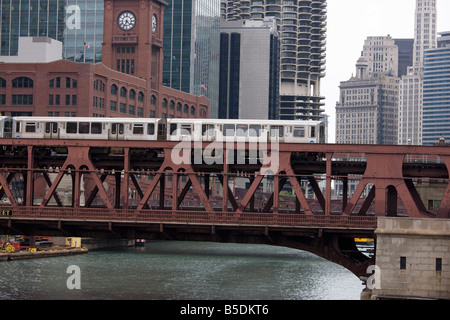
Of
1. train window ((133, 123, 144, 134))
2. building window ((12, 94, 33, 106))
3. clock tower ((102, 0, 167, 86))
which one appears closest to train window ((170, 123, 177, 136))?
train window ((133, 123, 144, 134))

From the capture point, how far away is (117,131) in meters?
74.7

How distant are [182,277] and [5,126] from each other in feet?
89.6

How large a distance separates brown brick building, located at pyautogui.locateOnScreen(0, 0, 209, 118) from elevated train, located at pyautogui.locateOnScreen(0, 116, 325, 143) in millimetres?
76696

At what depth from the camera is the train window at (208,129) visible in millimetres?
70156

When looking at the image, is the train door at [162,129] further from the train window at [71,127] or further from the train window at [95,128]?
the train window at [71,127]

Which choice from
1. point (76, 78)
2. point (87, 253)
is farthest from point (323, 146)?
point (76, 78)

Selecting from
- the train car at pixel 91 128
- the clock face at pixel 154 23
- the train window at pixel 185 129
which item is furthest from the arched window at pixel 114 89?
the train window at pixel 185 129

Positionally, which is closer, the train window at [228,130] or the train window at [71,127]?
the train window at [228,130]

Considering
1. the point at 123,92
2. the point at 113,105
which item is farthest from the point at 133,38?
the point at 113,105

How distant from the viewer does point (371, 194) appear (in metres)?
64.6

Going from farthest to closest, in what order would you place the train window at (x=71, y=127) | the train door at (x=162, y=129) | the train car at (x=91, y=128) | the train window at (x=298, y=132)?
the train window at (x=71, y=127) → the train car at (x=91, y=128) → the train door at (x=162, y=129) → the train window at (x=298, y=132)

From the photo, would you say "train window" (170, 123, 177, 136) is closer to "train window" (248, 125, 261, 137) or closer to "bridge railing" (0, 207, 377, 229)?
"train window" (248, 125, 261, 137)
